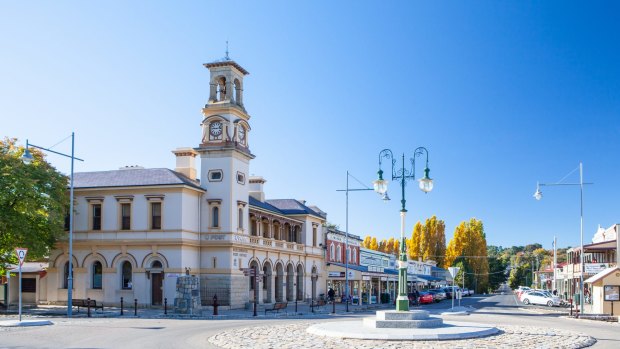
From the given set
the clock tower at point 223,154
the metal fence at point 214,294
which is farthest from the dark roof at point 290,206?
the metal fence at point 214,294

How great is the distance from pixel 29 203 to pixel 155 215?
885cm

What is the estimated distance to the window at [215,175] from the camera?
47.7 meters

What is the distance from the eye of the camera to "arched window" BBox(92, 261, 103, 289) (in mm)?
46906

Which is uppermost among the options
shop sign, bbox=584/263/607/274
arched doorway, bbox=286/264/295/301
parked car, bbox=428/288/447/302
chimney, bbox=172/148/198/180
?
chimney, bbox=172/148/198/180

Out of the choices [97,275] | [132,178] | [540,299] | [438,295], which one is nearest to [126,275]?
[97,275]

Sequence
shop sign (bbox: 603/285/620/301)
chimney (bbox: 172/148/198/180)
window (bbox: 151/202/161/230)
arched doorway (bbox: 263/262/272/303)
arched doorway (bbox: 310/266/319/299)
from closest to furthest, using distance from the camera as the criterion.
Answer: shop sign (bbox: 603/285/620/301)
window (bbox: 151/202/161/230)
chimney (bbox: 172/148/198/180)
arched doorway (bbox: 263/262/272/303)
arched doorway (bbox: 310/266/319/299)

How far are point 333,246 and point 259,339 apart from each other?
48.0m

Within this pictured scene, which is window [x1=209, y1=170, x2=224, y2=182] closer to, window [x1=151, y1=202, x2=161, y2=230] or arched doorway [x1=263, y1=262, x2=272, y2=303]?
window [x1=151, y1=202, x2=161, y2=230]

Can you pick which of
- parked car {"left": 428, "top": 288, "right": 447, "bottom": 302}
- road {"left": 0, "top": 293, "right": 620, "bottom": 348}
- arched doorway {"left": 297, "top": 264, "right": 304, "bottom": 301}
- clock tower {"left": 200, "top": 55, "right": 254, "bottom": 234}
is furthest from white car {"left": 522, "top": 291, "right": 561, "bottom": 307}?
road {"left": 0, "top": 293, "right": 620, "bottom": 348}

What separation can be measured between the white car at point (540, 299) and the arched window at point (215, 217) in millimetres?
32055

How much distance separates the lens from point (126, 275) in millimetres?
46469

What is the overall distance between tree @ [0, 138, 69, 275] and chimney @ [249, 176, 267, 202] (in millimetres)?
18785

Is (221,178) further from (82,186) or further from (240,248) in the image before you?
(82,186)

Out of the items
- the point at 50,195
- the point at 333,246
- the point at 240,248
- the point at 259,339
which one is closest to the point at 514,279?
the point at 333,246
